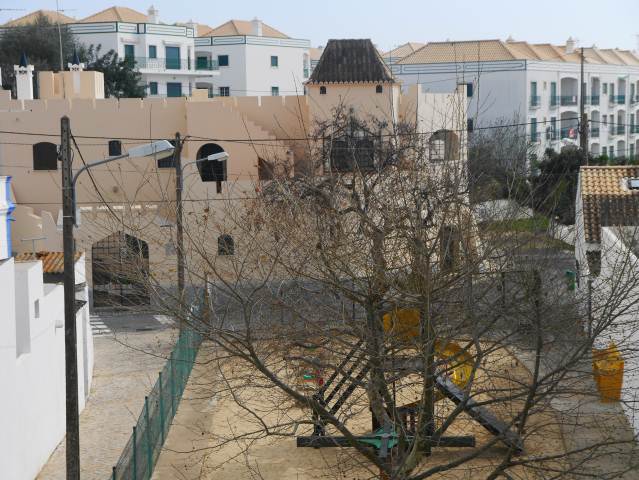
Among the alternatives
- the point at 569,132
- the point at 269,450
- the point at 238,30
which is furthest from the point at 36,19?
the point at 269,450

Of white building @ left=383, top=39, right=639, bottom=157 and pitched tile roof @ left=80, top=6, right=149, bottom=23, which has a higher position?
pitched tile roof @ left=80, top=6, right=149, bottom=23

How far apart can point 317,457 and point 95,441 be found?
13.7 ft

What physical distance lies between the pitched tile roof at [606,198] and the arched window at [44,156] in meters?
19.4

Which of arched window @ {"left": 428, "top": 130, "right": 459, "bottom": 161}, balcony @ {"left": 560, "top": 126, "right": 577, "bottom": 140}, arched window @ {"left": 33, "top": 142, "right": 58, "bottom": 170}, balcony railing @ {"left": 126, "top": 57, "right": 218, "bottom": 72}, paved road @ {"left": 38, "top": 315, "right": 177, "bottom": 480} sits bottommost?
paved road @ {"left": 38, "top": 315, "right": 177, "bottom": 480}

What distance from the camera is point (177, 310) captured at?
13164 millimetres

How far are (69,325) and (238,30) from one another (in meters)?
59.4

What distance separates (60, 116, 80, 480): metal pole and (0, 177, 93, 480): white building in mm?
1686

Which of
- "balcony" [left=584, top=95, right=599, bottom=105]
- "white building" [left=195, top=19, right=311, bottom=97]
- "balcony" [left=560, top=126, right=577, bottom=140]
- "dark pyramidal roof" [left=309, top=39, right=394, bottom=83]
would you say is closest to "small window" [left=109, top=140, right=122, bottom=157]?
"dark pyramidal roof" [left=309, top=39, right=394, bottom=83]

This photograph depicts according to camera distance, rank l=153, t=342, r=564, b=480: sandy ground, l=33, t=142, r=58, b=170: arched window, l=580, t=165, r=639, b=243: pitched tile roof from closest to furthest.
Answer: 1. l=153, t=342, r=564, b=480: sandy ground
2. l=580, t=165, r=639, b=243: pitched tile roof
3. l=33, t=142, r=58, b=170: arched window

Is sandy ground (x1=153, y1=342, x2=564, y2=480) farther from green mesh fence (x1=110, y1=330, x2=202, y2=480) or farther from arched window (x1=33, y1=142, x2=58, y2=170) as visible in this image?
arched window (x1=33, y1=142, x2=58, y2=170)

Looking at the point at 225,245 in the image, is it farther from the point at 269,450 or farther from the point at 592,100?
the point at 592,100

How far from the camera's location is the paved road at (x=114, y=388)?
63.7 ft

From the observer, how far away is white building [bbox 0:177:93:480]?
16375 millimetres

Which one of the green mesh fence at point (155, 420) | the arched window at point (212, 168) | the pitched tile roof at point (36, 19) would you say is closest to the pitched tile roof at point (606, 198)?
the green mesh fence at point (155, 420)
